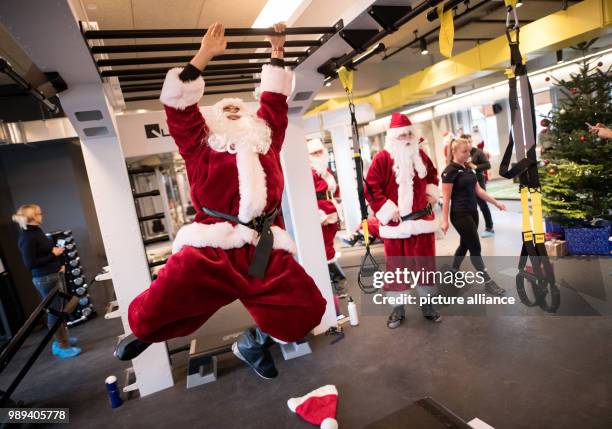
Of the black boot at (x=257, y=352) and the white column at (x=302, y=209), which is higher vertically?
the white column at (x=302, y=209)

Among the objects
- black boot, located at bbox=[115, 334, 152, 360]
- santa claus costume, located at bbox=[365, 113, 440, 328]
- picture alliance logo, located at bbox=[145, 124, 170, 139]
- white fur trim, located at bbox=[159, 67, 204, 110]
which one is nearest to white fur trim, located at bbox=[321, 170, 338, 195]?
santa claus costume, located at bbox=[365, 113, 440, 328]

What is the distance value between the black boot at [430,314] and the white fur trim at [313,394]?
1.35m

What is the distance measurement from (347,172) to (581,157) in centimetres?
396

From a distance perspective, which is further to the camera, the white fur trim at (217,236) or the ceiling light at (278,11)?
the ceiling light at (278,11)

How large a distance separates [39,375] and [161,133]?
302 centimetres

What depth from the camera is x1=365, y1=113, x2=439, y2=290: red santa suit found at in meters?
3.33

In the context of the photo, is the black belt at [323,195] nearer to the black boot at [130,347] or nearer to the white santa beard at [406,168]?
the white santa beard at [406,168]

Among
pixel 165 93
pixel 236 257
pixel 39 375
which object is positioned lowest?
pixel 39 375

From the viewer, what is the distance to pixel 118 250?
2975 mm

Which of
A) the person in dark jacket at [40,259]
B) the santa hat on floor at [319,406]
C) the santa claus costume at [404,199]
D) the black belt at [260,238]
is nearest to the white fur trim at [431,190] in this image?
the santa claus costume at [404,199]

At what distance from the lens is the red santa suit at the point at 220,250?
1.71 m

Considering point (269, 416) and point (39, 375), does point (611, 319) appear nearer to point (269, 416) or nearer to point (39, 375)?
point (269, 416)

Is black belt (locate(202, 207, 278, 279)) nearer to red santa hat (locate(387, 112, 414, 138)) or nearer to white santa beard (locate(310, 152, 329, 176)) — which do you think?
red santa hat (locate(387, 112, 414, 138))

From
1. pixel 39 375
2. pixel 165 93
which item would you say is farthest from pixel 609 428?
pixel 39 375
